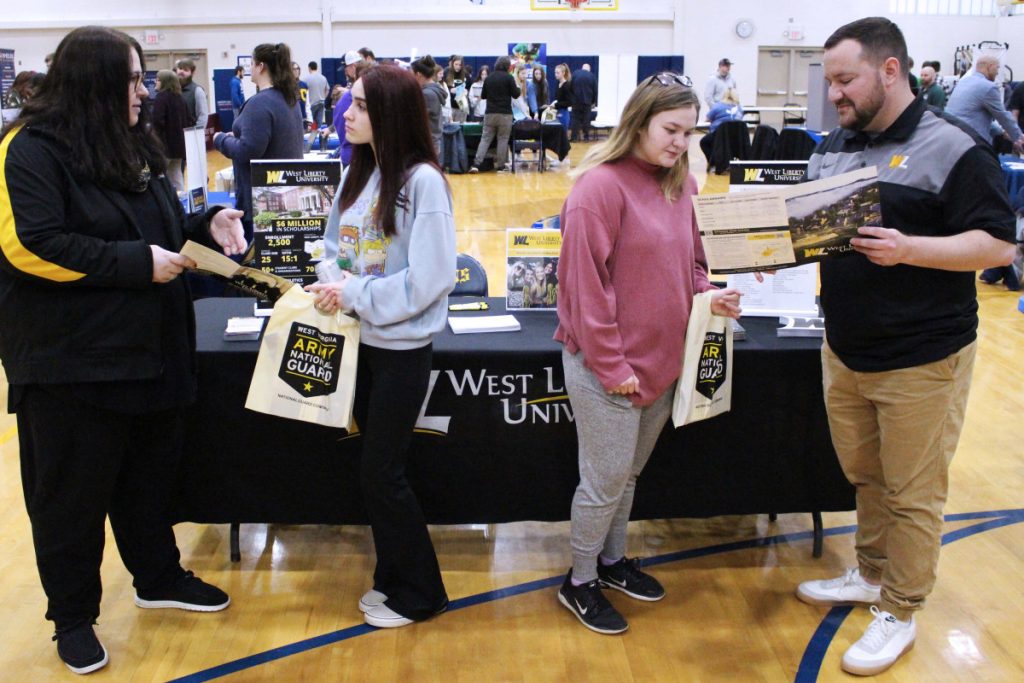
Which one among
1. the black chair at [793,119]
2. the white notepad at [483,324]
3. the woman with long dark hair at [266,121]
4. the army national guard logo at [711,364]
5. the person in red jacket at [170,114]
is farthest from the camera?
the black chair at [793,119]

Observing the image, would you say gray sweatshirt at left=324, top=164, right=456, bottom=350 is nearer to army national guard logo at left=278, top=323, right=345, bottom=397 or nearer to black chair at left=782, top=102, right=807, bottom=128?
army national guard logo at left=278, top=323, right=345, bottom=397

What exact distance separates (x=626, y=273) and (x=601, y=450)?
457mm

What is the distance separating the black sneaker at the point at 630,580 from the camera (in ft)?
8.89

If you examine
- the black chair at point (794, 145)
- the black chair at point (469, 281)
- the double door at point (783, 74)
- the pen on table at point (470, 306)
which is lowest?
the pen on table at point (470, 306)

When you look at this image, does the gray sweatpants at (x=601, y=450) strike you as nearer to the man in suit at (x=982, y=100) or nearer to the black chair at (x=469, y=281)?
the black chair at (x=469, y=281)

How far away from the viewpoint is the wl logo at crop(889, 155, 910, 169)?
2.13 m

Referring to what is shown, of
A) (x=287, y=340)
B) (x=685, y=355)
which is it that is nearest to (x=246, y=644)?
(x=287, y=340)

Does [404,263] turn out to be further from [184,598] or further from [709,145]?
[709,145]

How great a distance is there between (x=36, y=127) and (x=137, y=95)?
0.22 metres

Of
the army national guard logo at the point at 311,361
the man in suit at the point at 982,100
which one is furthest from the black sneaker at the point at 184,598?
the man in suit at the point at 982,100

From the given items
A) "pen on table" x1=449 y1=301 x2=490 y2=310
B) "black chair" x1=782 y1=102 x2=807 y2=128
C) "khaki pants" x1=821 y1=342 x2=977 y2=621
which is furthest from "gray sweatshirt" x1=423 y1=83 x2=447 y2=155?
"black chair" x1=782 y1=102 x2=807 y2=128

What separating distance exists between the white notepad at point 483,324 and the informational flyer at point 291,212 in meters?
0.46

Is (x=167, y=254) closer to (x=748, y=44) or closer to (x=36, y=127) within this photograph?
(x=36, y=127)

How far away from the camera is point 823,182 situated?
210 cm
